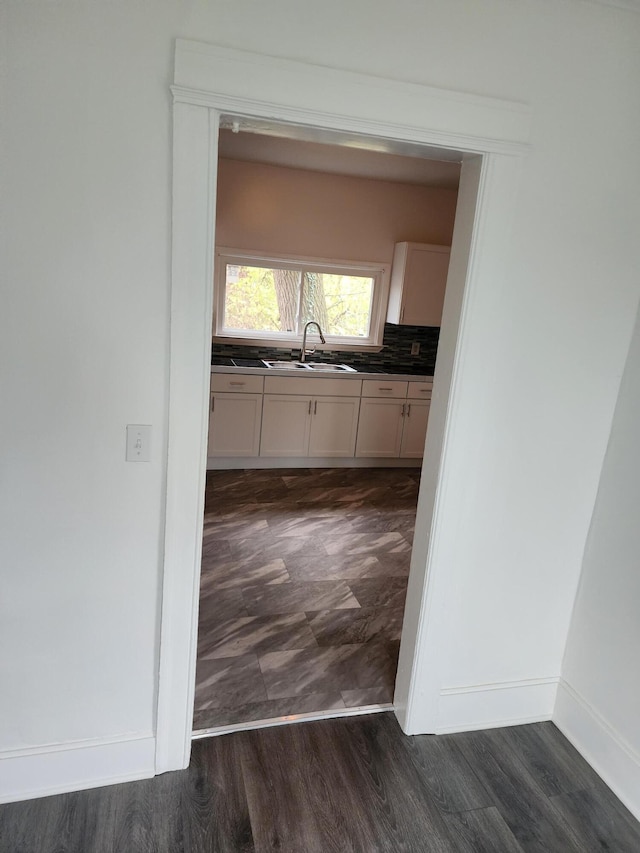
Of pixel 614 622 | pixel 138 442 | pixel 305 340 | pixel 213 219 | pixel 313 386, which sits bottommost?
pixel 614 622

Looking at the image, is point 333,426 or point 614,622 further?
point 333,426

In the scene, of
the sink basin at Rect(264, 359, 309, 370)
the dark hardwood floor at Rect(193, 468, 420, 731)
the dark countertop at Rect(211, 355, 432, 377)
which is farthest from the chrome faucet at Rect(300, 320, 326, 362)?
the dark hardwood floor at Rect(193, 468, 420, 731)

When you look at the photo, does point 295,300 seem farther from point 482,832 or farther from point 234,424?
point 482,832

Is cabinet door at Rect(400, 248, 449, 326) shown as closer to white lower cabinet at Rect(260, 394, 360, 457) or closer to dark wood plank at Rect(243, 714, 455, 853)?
white lower cabinet at Rect(260, 394, 360, 457)

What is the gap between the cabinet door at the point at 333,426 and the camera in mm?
4824

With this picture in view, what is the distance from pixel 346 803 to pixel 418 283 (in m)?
4.13

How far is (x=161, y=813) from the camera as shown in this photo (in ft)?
5.86

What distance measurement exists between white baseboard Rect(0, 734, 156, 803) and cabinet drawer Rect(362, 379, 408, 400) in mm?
3401

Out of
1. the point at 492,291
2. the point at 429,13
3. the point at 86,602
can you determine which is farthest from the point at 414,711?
the point at 429,13

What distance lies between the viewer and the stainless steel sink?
4.94 metres

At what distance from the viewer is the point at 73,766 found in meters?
1.84

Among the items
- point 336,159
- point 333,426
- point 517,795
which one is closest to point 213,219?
point 517,795

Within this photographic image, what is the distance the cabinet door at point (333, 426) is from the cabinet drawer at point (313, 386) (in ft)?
0.16

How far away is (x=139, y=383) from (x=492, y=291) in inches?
43.6
